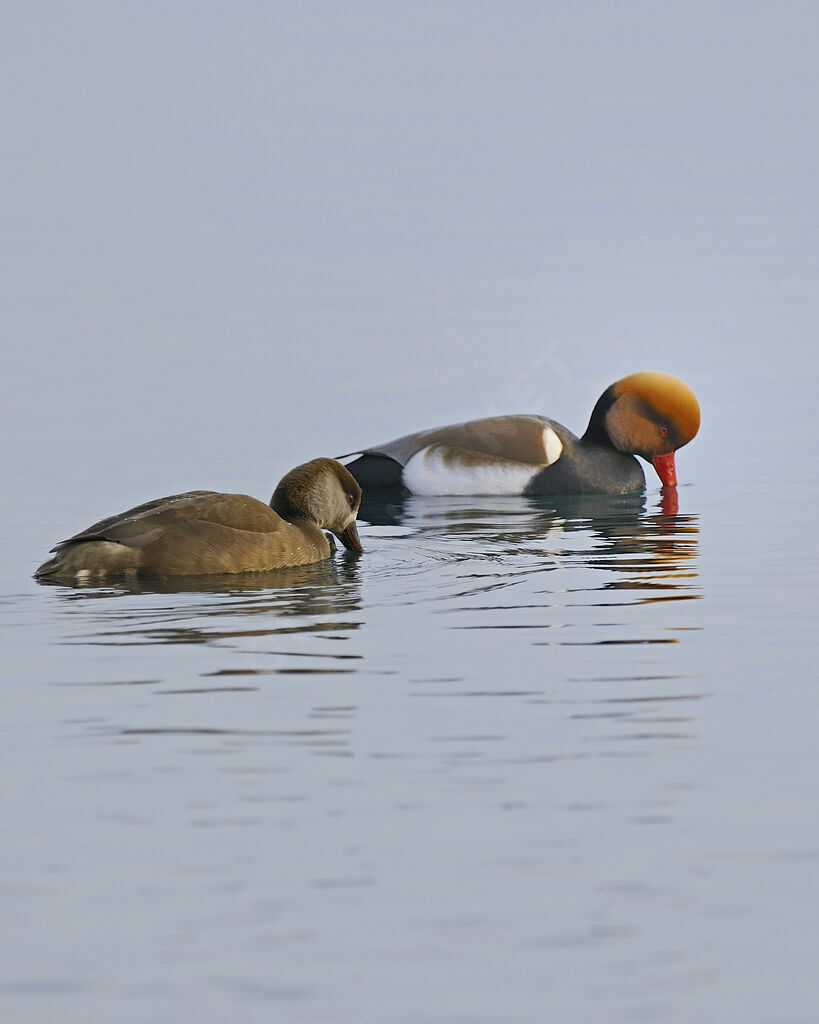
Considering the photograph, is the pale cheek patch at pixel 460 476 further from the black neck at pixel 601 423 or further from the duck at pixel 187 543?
the duck at pixel 187 543

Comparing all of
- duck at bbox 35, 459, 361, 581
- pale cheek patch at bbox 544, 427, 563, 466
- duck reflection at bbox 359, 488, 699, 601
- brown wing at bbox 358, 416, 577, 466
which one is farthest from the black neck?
duck at bbox 35, 459, 361, 581

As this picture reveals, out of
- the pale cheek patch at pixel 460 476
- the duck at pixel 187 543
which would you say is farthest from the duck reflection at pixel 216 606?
the pale cheek patch at pixel 460 476

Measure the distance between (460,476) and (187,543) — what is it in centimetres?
501

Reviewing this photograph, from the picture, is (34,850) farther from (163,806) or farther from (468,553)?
(468,553)

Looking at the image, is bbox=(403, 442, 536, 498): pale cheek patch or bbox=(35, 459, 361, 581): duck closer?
bbox=(35, 459, 361, 581): duck

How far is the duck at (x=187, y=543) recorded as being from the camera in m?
8.54

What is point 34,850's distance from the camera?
15.1 ft

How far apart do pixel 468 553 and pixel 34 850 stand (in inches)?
215

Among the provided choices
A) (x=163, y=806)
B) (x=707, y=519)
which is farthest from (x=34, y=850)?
(x=707, y=519)

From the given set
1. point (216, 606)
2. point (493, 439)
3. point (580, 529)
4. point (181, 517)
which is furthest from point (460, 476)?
point (216, 606)

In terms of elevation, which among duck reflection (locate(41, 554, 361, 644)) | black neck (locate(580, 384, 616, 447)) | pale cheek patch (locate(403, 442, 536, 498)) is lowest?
duck reflection (locate(41, 554, 361, 644))

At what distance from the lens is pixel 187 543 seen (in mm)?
8641

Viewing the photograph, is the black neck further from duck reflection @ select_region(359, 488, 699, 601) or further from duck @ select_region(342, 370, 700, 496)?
duck reflection @ select_region(359, 488, 699, 601)

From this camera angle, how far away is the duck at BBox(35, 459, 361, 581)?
28.0 ft
